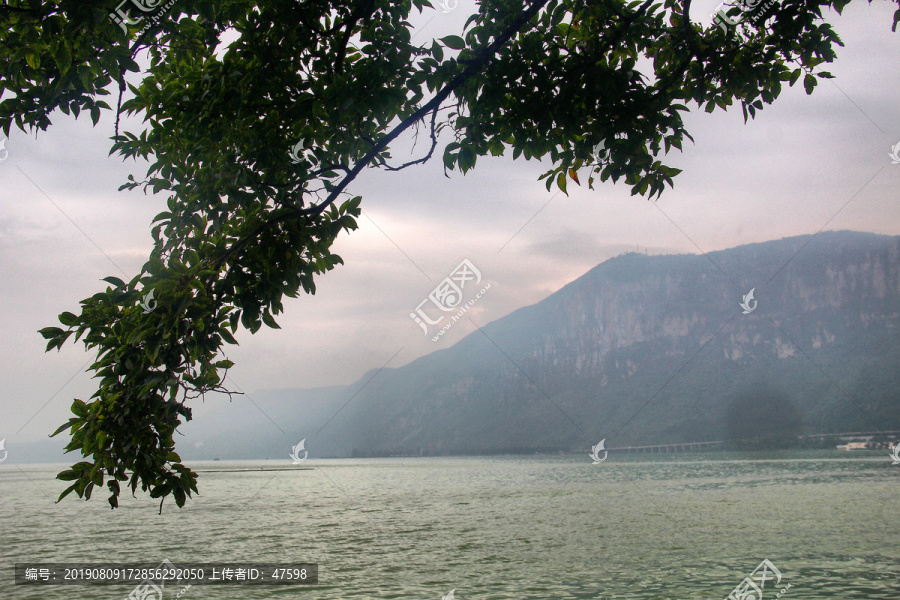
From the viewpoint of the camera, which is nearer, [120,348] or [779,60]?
[120,348]

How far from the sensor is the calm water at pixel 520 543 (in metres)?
16.9

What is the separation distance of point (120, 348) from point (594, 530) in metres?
28.0

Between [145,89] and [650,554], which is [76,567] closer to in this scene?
[650,554]

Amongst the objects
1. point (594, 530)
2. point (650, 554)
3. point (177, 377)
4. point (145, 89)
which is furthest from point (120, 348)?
point (594, 530)

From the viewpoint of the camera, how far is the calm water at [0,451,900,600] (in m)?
16.9

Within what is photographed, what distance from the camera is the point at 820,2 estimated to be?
5.55 m

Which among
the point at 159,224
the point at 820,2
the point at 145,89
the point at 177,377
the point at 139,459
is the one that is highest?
the point at 820,2

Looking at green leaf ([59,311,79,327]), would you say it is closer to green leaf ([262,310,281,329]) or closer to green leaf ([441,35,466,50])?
green leaf ([262,310,281,329])

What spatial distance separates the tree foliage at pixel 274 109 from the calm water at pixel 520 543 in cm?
1310

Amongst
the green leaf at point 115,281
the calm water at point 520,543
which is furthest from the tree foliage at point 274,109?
the calm water at point 520,543

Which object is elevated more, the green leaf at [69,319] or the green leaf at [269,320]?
the green leaf at [69,319]

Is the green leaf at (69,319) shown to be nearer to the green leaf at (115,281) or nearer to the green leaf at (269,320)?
the green leaf at (115,281)

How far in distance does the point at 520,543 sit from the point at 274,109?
23440 millimetres

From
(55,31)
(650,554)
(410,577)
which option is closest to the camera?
(55,31)
